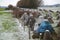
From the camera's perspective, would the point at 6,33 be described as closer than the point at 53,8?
Yes

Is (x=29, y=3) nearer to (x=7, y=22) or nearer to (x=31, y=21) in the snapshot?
(x=31, y=21)

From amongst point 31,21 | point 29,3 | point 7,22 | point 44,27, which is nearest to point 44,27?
point 44,27

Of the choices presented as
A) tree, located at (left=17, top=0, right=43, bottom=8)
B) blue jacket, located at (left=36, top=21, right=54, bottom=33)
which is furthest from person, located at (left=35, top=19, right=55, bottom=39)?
tree, located at (left=17, top=0, right=43, bottom=8)

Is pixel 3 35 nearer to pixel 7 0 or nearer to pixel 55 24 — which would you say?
pixel 7 0

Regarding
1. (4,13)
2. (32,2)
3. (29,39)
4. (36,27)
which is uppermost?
(32,2)

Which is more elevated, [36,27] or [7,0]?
[7,0]

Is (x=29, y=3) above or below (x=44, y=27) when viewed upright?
above

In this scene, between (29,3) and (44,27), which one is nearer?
(44,27)

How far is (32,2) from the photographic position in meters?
1.96

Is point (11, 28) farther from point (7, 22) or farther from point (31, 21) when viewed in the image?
point (31, 21)

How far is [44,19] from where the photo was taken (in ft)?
6.22

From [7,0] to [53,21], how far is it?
0.69 meters

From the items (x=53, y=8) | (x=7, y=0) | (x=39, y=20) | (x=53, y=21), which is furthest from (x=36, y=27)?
(x=7, y=0)

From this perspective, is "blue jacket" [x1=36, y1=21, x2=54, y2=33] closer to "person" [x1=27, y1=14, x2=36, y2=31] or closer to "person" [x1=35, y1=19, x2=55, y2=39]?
"person" [x1=35, y1=19, x2=55, y2=39]
